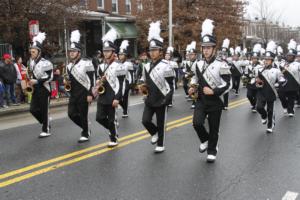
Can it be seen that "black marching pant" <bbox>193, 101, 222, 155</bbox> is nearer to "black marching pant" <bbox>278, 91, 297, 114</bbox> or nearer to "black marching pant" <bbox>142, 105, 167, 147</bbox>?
"black marching pant" <bbox>142, 105, 167, 147</bbox>

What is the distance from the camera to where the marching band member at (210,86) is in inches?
258

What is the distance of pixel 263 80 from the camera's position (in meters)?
9.73

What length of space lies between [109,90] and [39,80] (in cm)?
184

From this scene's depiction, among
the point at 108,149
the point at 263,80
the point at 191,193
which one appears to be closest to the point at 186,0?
the point at 263,80

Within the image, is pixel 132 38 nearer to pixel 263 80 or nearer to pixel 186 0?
pixel 186 0

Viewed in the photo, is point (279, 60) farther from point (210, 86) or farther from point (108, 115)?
point (210, 86)

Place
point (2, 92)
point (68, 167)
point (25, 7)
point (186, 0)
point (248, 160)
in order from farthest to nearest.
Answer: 1. point (186, 0)
2. point (25, 7)
3. point (2, 92)
4. point (248, 160)
5. point (68, 167)

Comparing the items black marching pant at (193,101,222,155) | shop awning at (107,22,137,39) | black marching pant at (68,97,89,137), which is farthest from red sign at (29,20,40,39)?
shop awning at (107,22,137,39)

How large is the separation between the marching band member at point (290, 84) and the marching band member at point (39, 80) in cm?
681

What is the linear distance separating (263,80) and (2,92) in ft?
28.1

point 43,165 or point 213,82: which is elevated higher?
point 213,82

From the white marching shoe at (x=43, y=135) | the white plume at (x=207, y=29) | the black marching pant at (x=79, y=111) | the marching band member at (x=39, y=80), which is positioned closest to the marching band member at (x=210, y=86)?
the white plume at (x=207, y=29)

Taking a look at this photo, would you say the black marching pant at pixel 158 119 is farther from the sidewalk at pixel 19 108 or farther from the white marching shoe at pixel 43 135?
the sidewalk at pixel 19 108

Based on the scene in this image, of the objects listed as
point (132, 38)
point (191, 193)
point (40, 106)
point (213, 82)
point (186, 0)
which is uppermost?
point (186, 0)
